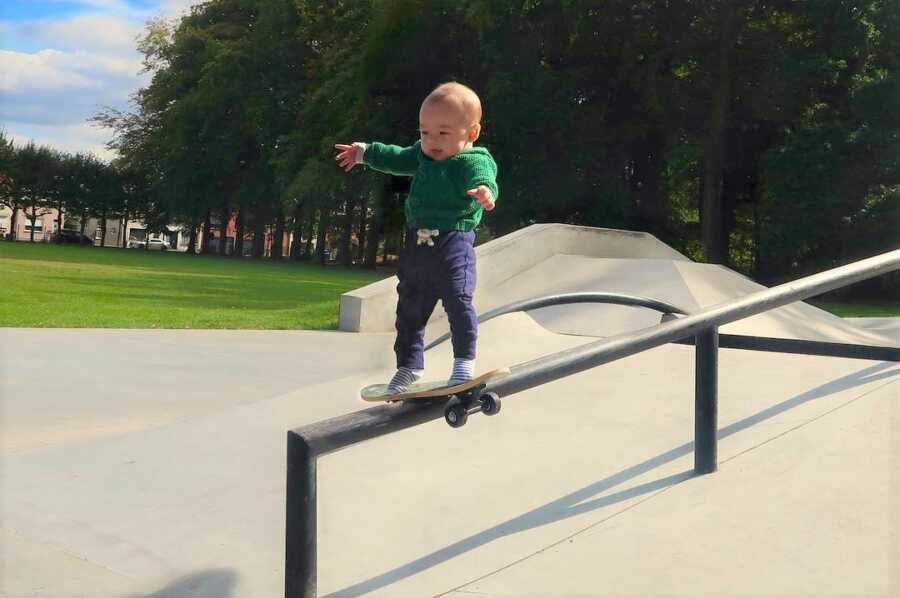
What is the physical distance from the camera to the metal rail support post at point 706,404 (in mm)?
3783

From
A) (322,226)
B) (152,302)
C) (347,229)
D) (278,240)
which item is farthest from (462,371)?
(278,240)

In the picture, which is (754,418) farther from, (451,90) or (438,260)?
(451,90)

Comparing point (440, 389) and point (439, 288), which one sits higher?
point (439, 288)

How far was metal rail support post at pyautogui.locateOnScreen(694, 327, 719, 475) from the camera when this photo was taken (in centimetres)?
378

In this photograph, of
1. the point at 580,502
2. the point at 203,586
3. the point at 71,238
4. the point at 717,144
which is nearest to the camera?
the point at 203,586

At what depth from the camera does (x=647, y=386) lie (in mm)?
5531

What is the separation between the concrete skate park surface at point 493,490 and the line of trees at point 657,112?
20.4 m

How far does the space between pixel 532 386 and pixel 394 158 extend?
3.47 ft

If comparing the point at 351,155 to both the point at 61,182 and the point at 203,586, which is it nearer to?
the point at 203,586

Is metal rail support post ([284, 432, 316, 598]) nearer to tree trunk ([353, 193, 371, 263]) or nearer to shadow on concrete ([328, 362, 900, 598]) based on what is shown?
shadow on concrete ([328, 362, 900, 598])

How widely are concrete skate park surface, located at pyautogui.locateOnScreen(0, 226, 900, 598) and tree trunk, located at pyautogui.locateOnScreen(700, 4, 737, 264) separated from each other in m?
23.6

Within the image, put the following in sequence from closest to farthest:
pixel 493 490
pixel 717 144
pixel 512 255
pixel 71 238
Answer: pixel 493 490 → pixel 512 255 → pixel 717 144 → pixel 71 238

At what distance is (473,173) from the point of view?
3070 mm

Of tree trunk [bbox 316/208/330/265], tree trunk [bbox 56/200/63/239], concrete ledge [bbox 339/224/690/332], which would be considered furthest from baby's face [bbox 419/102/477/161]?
tree trunk [bbox 56/200/63/239]
